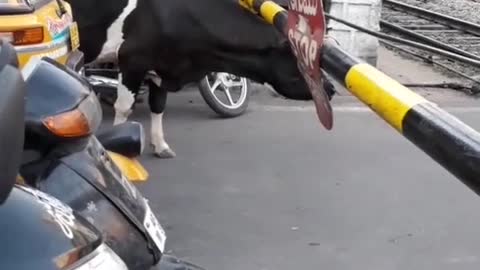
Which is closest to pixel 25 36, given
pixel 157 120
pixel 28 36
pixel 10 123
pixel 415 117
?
pixel 28 36

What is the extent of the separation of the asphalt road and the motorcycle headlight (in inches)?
150

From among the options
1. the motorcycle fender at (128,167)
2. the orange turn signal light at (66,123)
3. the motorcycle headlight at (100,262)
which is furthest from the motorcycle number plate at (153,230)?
the motorcycle headlight at (100,262)

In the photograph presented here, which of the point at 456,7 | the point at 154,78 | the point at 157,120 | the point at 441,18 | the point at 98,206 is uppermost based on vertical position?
the point at 98,206

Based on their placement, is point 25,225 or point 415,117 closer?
point 25,225

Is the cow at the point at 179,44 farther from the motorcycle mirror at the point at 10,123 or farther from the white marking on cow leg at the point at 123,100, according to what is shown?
the motorcycle mirror at the point at 10,123

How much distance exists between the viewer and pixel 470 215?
6949mm

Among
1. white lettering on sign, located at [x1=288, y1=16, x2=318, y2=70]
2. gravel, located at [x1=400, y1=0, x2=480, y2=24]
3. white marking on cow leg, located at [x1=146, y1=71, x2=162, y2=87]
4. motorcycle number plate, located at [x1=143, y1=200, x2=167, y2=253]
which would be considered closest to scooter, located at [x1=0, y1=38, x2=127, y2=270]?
motorcycle number plate, located at [x1=143, y1=200, x2=167, y2=253]

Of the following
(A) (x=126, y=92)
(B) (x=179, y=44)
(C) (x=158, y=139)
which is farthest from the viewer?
(C) (x=158, y=139)

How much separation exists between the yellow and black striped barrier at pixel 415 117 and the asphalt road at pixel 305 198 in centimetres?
228

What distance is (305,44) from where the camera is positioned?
4426 millimetres

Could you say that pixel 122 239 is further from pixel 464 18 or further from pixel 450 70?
pixel 464 18

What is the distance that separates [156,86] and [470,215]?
102 inches

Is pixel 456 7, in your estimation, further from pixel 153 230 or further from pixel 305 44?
pixel 153 230

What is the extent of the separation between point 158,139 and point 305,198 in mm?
1497
